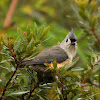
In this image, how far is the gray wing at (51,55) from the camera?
1.53 m

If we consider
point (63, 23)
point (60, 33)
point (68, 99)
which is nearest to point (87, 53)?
point (60, 33)

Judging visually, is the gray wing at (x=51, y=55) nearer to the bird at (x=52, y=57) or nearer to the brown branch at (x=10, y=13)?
the bird at (x=52, y=57)

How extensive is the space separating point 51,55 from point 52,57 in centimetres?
4

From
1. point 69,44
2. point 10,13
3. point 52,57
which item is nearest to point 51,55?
point 52,57

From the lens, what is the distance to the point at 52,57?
5.21 feet

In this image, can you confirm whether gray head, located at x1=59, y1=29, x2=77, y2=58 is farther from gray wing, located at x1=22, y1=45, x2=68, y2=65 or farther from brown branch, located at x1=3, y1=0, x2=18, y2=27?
brown branch, located at x1=3, y1=0, x2=18, y2=27

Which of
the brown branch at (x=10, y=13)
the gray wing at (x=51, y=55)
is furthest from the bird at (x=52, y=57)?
the brown branch at (x=10, y=13)

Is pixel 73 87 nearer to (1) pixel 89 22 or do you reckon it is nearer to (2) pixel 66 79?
(2) pixel 66 79

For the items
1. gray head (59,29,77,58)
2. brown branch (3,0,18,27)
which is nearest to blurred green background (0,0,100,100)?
brown branch (3,0,18,27)

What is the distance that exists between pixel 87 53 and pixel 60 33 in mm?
428

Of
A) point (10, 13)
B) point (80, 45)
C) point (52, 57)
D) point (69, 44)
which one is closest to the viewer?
point (52, 57)

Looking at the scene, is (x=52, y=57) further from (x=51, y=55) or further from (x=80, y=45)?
(x=80, y=45)

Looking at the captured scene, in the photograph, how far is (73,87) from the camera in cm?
133

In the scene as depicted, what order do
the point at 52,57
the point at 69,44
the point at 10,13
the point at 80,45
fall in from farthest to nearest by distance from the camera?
the point at 10,13, the point at 80,45, the point at 69,44, the point at 52,57
